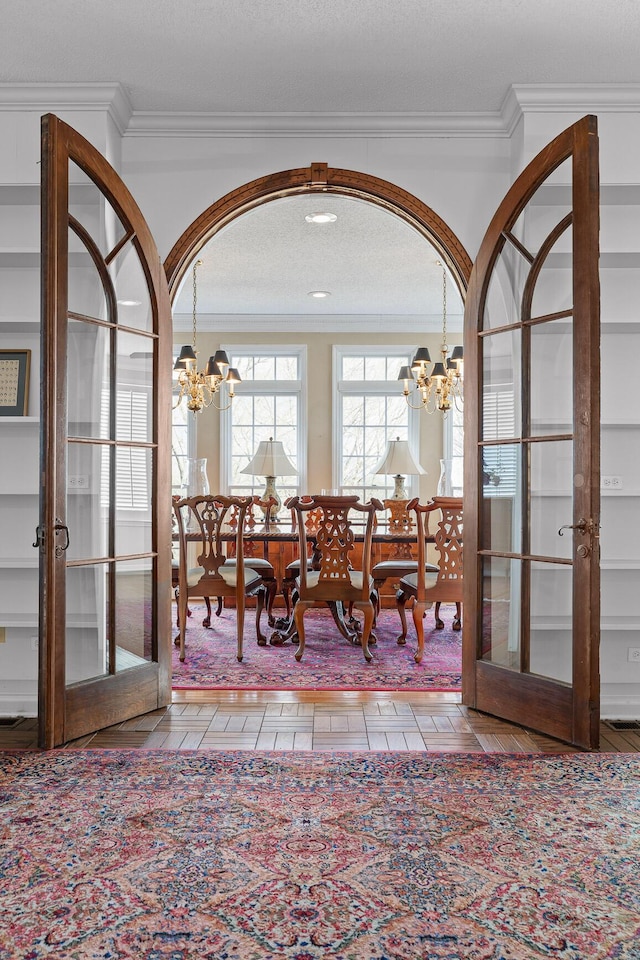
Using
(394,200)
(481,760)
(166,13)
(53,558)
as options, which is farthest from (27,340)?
(481,760)

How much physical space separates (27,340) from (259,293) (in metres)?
4.06

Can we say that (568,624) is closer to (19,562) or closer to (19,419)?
(19,562)

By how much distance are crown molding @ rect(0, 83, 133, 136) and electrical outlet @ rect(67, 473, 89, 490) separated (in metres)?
1.86

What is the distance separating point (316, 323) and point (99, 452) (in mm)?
5325

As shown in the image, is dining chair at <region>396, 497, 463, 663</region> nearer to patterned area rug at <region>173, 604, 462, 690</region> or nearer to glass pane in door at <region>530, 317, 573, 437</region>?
patterned area rug at <region>173, 604, 462, 690</region>

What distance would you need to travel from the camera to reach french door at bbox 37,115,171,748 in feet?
9.70

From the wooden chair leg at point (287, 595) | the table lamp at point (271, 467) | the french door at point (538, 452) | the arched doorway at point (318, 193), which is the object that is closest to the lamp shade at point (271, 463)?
the table lamp at point (271, 467)

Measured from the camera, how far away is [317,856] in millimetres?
2154

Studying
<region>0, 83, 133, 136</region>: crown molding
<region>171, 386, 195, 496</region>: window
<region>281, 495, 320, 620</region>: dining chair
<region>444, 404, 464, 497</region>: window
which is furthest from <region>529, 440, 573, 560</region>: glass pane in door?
<region>171, 386, 195, 496</region>: window

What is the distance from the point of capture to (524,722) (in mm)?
3281

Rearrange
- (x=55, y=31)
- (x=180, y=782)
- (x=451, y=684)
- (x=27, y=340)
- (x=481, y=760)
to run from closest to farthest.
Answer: (x=180, y=782), (x=481, y=760), (x=55, y=31), (x=27, y=340), (x=451, y=684)

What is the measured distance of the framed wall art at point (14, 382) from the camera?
3.58 m

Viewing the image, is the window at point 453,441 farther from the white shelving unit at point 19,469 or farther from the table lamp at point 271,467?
the white shelving unit at point 19,469

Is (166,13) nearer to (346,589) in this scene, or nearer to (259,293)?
(346,589)
